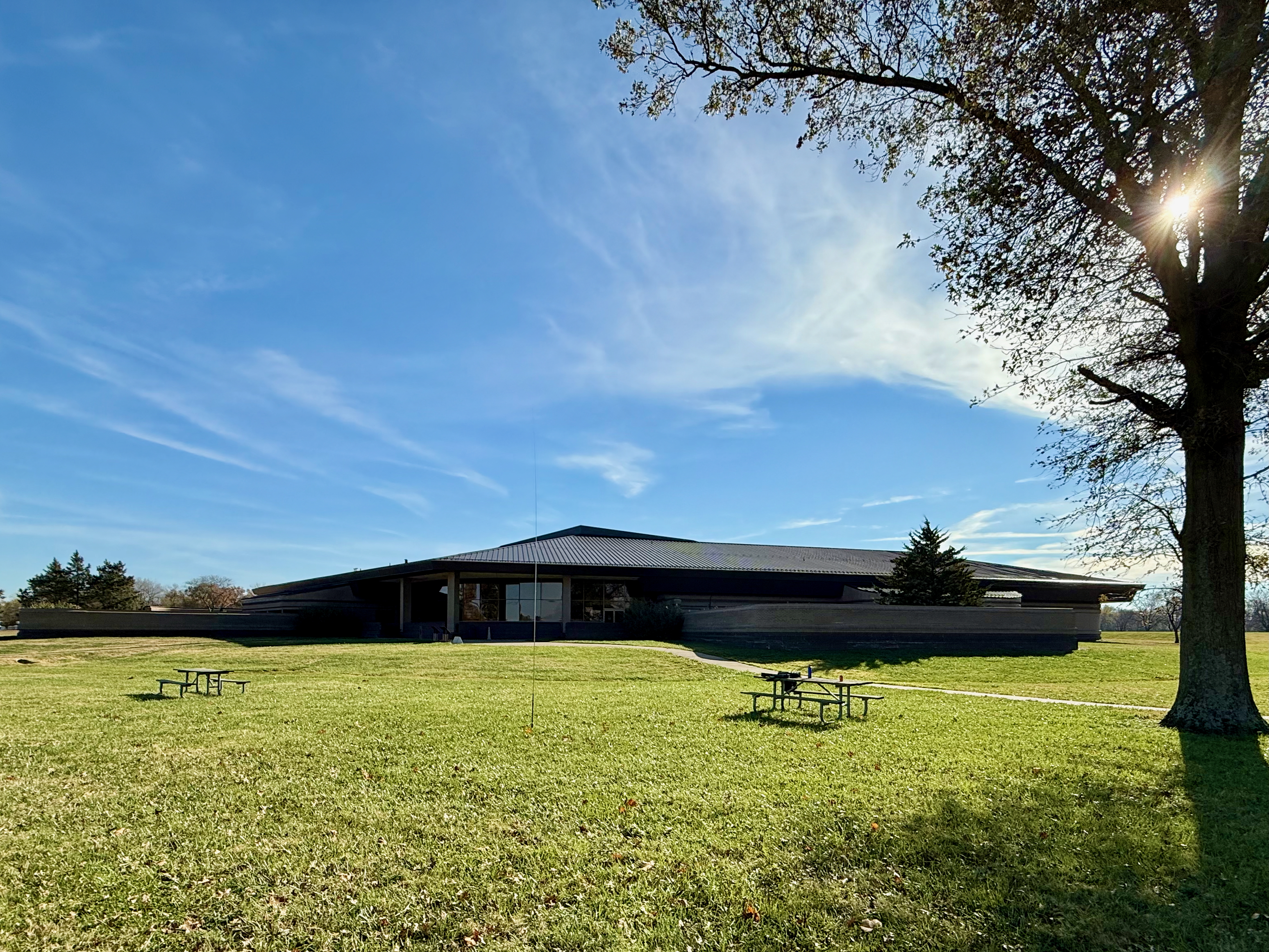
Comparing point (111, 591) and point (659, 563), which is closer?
point (659, 563)

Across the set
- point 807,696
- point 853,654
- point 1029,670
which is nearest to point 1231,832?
point 807,696

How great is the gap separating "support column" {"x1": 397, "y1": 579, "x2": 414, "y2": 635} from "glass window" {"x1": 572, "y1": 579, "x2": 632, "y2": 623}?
32.6 ft

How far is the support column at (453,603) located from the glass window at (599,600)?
588cm

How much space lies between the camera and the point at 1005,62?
1038 cm

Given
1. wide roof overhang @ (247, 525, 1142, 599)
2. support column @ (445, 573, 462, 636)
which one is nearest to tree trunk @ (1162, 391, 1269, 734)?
wide roof overhang @ (247, 525, 1142, 599)

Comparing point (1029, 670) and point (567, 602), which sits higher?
point (567, 602)

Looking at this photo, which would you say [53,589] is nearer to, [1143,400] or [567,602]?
[567,602]

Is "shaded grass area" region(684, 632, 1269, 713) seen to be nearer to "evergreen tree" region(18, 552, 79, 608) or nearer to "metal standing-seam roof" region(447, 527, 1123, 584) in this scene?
"metal standing-seam roof" region(447, 527, 1123, 584)

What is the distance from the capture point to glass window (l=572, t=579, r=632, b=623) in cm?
3909

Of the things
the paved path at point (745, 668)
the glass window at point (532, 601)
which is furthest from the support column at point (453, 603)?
the glass window at point (532, 601)

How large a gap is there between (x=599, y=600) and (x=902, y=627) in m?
16.2

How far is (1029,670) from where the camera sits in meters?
23.8

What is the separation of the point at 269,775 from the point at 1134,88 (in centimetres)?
1307

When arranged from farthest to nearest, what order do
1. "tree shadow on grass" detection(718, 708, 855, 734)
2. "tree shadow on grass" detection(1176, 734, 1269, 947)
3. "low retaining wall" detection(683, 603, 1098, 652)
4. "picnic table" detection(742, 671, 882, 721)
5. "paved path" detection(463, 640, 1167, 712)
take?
"low retaining wall" detection(683, 603, 1098, 652) → "paved path" detection(463, 640, 1167, 712) → "picnic table" detection(742, 671, 882, 721) → "tree shadow on grass" detection(718, 708, 855, 734) → "tree shadow on grass" detection(1176, 734, 1269, 947)
